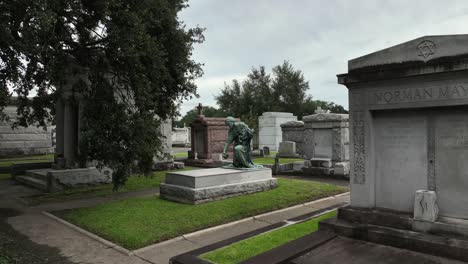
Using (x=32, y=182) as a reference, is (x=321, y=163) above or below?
above

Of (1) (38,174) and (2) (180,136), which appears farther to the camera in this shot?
(2) (180,136)

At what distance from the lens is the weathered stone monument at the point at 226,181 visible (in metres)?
7.95

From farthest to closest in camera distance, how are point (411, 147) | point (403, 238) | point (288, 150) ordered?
point (288, 150) → point (411, 147) → point (403, 238)

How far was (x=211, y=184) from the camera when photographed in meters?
8.20

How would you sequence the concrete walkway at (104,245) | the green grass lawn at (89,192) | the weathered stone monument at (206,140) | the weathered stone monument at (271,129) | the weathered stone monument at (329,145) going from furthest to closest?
the weathered stone monument at (271,129)
the weathered stone monument at (206,140)
the weathered stone monument at (329,145)
the green grass lawn at (89,192)
the concrete walkway at (104,245)

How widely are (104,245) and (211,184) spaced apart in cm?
317

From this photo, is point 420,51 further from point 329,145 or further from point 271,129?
point 271,129

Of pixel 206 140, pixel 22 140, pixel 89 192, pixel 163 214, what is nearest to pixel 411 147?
pixel 163 214

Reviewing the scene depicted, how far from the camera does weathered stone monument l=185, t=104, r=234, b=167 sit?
17.8 meters

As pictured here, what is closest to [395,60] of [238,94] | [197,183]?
[197,183]

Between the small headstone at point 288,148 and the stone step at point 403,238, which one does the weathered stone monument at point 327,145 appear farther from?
the stone step at point 403,238

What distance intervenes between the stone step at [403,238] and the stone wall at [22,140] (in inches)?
838

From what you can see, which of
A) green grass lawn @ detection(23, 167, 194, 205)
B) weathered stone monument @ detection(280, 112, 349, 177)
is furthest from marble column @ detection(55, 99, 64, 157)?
weathered stone monument @ detection(280, 112, 349, 177)

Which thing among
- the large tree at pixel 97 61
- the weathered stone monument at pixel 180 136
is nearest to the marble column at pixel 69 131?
the large tree at pixel 97 61
